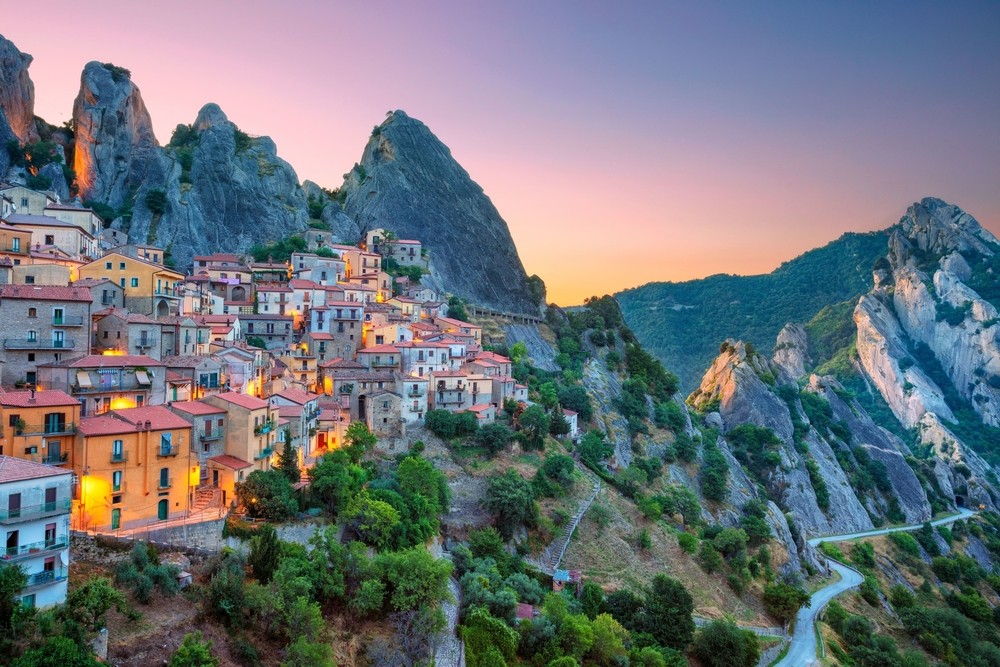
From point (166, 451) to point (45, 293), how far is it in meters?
11.8

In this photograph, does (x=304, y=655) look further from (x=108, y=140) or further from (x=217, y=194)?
(x=108, y=140)

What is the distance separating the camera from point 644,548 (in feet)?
149

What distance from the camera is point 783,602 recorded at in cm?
4547

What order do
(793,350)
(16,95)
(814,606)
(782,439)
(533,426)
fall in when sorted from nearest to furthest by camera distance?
(533,426) < (814,606) < (16,95) < (782,439) < (793,350)

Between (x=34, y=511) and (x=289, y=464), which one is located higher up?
(x=34, y=511)

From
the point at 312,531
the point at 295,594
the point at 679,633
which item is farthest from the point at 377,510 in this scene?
the point at 679,633

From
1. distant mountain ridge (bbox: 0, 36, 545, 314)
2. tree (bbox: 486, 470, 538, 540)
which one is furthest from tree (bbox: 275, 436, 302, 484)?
distant mountain ridge (bbox: 0, 36, 545, 314)

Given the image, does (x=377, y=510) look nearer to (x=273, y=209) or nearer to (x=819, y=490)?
(x=273, y=209)

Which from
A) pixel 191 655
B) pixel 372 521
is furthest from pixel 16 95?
pixel 191 655

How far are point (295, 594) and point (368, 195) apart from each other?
261 feet

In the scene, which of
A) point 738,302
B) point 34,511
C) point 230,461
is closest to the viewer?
point 34,511

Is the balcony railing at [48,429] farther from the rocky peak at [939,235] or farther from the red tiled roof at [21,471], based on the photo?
the rocky peak at [939,235]

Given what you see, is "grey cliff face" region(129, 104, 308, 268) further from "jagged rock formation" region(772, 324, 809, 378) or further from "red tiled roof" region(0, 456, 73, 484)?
"jagged rock formation" region(772, 324, 809, 378)

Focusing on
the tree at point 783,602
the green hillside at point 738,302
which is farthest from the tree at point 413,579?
the green hillside at point 738,302
